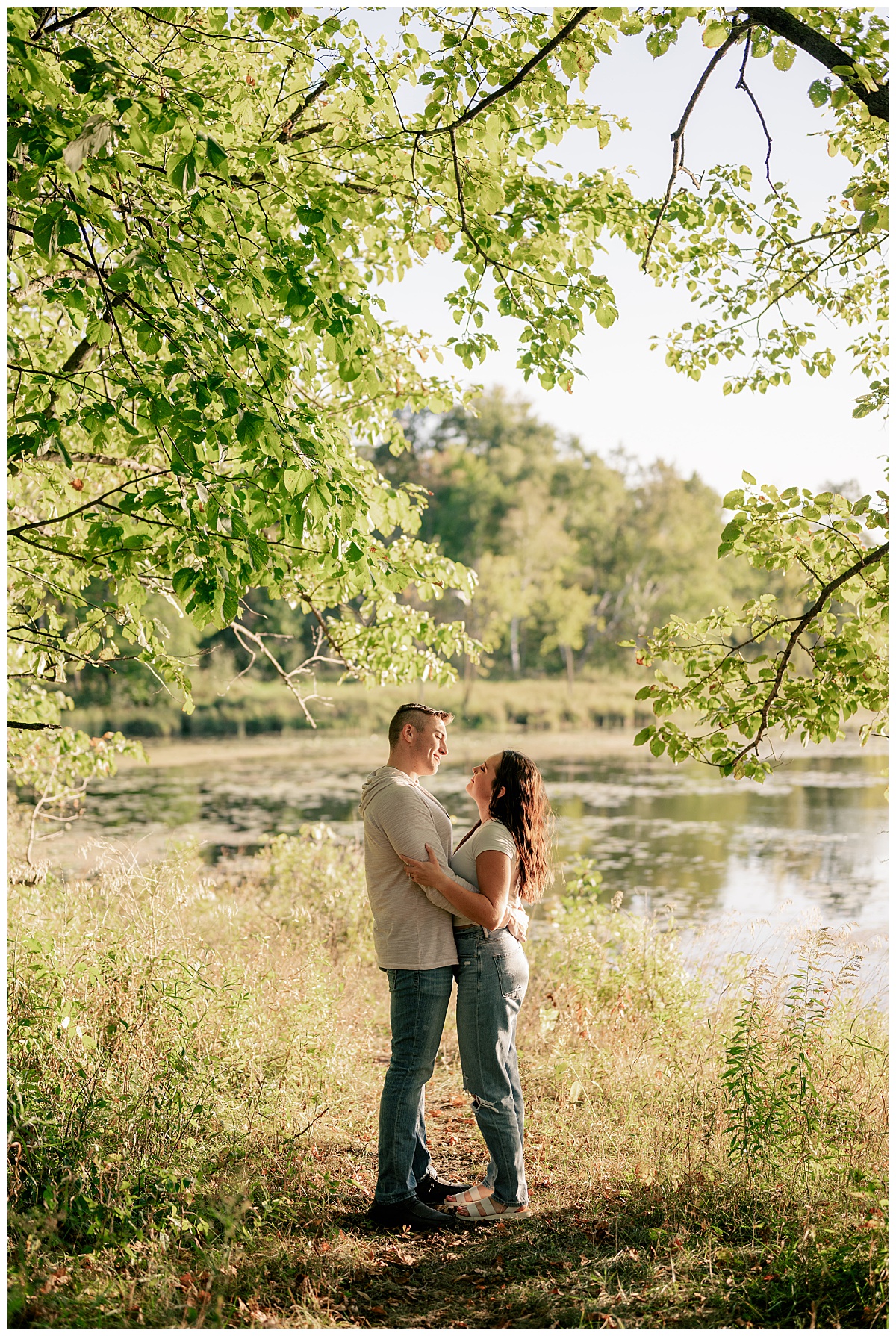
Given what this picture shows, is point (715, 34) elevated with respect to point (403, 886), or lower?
elevated

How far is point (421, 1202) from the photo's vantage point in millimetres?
3809

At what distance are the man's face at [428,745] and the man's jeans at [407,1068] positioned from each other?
806 mm

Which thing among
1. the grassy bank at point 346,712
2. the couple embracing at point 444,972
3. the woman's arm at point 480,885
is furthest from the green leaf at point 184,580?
the grassy bank at point 346,712

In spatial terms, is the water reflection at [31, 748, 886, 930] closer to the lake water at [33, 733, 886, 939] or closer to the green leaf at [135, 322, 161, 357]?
the lake water at [33, 733, 886, 939]

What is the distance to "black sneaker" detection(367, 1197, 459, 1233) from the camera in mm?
3762

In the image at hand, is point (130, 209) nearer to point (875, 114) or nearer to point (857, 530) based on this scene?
point (875, 114)

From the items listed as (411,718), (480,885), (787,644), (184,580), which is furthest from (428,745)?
(787,644)

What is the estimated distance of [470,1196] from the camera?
3.88 meters

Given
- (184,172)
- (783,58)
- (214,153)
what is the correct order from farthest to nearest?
(783,58), (184,172), (214,153)

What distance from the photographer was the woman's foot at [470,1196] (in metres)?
3.86

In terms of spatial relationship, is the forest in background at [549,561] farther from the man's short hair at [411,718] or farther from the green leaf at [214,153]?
the green leaf at [214,153]

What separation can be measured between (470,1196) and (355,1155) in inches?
27.9

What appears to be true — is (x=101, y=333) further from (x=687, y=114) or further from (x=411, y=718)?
(x=687, y=114)

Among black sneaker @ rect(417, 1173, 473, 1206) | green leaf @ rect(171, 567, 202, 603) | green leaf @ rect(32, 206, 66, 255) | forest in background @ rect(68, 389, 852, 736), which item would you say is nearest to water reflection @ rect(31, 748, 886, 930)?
black sneaker @ rect(417, 1173, 473, 1206)
